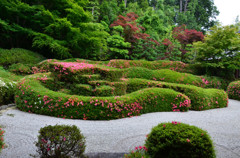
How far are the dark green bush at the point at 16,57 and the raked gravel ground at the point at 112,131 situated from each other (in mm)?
4635

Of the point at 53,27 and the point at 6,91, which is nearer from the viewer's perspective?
the point at 6,91

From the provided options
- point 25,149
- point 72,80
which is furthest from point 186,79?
point 25,149

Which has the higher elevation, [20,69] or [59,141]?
[20,69]

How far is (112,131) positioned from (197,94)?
404 cm

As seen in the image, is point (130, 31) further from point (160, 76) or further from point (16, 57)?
point (16, 57)

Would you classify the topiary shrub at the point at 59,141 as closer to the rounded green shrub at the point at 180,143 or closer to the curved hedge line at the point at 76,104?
the rounded green shrub at the point at 180,143

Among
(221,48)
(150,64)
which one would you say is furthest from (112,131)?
(221,48)

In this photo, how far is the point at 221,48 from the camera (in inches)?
395

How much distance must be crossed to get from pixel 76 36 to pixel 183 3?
29552 mm

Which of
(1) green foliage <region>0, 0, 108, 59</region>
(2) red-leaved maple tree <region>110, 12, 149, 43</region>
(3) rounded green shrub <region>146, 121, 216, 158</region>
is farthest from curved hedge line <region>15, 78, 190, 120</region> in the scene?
(2) red-leaved maple tree <region>110, 12, 149, 43</region>

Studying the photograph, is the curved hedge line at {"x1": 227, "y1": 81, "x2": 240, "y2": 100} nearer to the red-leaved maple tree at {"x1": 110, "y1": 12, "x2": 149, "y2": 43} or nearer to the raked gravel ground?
the raked gravel ground

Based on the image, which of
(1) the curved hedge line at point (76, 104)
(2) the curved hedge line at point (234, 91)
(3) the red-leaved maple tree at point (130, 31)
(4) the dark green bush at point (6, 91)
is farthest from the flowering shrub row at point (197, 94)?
(3) the red-leaved maple tree at point (130, 31)

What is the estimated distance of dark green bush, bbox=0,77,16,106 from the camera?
5.20 metres

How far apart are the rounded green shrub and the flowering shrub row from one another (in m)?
4.37
